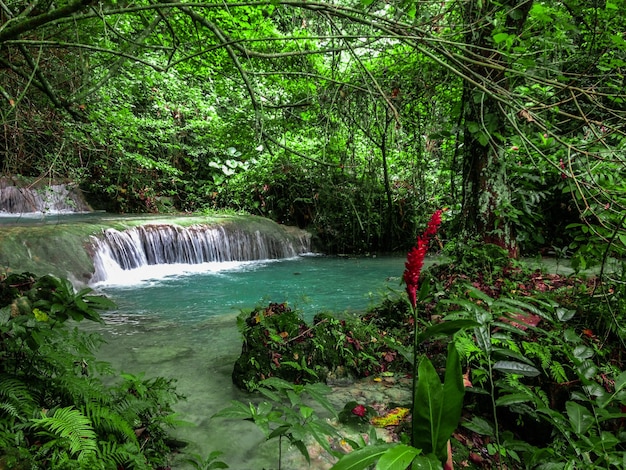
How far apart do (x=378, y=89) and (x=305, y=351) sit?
2207mm

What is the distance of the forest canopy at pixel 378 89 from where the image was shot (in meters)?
2.09

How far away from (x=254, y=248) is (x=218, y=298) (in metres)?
4.73

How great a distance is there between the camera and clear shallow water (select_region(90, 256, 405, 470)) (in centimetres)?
237

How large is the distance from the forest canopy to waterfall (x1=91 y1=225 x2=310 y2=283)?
2.72m

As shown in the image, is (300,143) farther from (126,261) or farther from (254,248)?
(126,261)

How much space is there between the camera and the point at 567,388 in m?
2.44

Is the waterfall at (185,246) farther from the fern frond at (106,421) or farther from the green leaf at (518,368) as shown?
the green leaf at (518,368)

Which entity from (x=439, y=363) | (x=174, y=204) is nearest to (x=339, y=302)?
(x=439, y=363)

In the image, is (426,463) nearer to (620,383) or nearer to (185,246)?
(620,383)

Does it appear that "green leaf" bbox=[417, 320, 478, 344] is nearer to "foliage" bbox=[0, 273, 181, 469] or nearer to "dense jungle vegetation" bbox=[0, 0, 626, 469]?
"dense jungle vegetation" bbox=[0, 0, 626, 469]

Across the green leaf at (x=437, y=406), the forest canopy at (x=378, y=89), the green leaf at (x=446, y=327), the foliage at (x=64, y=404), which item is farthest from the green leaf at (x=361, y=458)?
the forest canopy at (x=378, y=89)

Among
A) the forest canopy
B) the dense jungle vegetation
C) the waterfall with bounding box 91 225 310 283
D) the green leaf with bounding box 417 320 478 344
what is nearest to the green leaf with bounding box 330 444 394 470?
the dense jungle vegetation

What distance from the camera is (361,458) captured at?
3.38ft

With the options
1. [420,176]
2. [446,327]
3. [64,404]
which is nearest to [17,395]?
[64,404]
